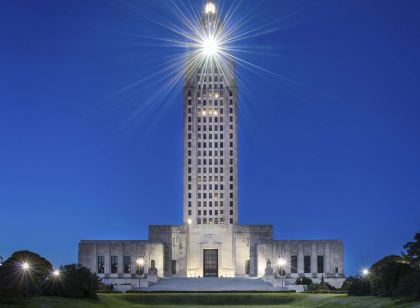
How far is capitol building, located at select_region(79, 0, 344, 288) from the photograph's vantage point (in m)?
82.7

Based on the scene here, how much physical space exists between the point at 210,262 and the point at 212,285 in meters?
20.3

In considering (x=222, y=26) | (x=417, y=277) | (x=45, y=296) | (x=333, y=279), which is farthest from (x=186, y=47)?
(x=417, y=277)

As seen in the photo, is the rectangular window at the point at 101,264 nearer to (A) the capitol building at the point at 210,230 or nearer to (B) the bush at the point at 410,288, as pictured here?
(A) the capitol building at the point at 210,230

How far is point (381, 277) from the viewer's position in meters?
41.2

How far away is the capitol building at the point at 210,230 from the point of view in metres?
82.7

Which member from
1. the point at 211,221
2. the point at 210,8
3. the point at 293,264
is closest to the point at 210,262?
the point at 211,221

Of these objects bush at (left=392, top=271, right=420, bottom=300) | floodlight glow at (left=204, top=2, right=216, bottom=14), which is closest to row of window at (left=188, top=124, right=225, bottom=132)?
floodlight glow at (left=204, top=2, right=216, bottom=14)

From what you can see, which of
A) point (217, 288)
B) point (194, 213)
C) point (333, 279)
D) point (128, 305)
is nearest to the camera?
point (128, 305)

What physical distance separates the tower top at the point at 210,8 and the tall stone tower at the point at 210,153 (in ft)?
9.48

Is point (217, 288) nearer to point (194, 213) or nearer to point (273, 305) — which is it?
point (273, 305)

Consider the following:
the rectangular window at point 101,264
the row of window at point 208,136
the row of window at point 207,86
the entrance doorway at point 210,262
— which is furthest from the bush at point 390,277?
the row of window at point 207,86

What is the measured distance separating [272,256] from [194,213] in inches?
451

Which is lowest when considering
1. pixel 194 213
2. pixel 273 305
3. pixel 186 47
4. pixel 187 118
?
pixel 273 305

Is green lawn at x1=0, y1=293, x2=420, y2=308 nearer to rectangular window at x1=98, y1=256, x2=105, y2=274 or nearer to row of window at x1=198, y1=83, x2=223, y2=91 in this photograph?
rectangular window at x1=98, y1=256, x2=105, y2=274
